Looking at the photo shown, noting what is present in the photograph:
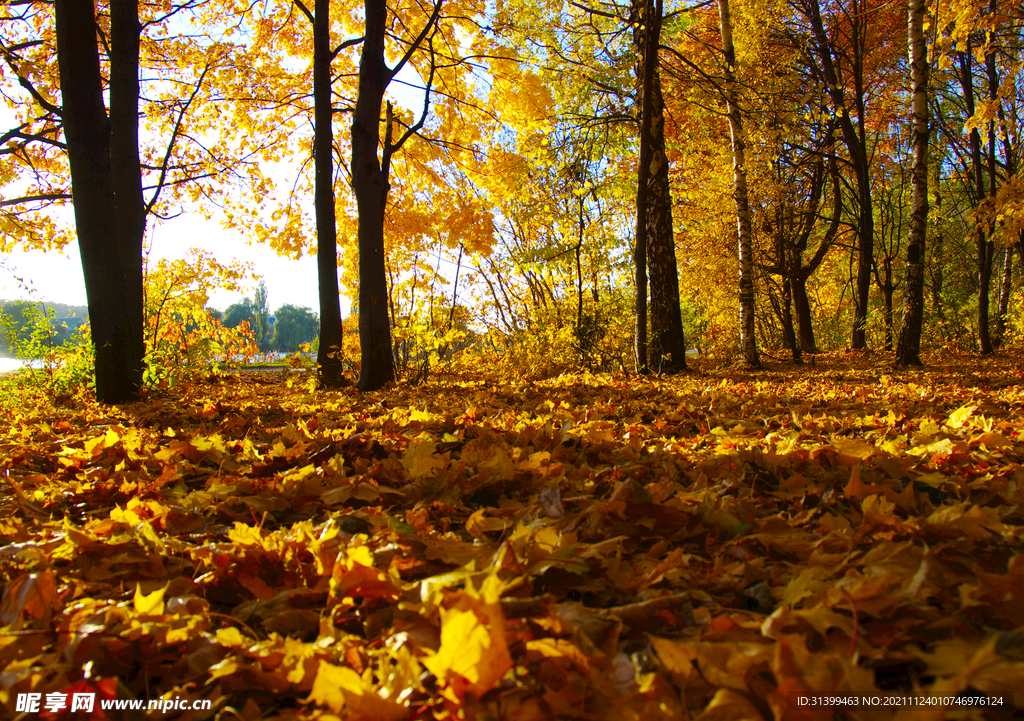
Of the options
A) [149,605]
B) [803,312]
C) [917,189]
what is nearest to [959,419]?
[149,605]

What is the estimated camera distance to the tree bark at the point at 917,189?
708cm

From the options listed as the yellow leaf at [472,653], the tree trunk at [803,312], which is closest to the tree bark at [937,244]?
the tree trunk at [803,312]

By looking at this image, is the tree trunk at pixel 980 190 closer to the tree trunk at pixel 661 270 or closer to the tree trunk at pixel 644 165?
the tree trunk at pixel 661 270

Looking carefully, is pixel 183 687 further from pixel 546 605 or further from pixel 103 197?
pixel 103 197

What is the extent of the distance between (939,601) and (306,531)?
1.29 metres

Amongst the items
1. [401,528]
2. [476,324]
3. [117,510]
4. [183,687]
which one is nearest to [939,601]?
[401,528]

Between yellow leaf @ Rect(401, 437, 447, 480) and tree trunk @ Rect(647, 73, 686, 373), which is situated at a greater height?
tree trunk @ Rect(647, 73, 686, 373)

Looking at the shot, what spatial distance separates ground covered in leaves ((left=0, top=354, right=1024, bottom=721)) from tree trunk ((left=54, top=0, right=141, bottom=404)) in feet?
9.57

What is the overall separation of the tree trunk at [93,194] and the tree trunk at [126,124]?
2.08ft

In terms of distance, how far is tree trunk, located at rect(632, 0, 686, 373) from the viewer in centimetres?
694

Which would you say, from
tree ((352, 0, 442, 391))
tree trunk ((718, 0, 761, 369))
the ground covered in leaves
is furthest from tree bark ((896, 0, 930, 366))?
tree ((352, 0, 442, 391))

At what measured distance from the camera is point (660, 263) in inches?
278

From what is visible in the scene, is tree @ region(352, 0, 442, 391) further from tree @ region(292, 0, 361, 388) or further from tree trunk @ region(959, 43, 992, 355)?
tree trunk @ region(959, 43, 992, 355)

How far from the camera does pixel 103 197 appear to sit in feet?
15.3
